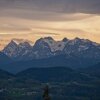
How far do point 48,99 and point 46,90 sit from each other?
3.27m

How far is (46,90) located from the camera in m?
68.0

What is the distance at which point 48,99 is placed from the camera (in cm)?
6494
